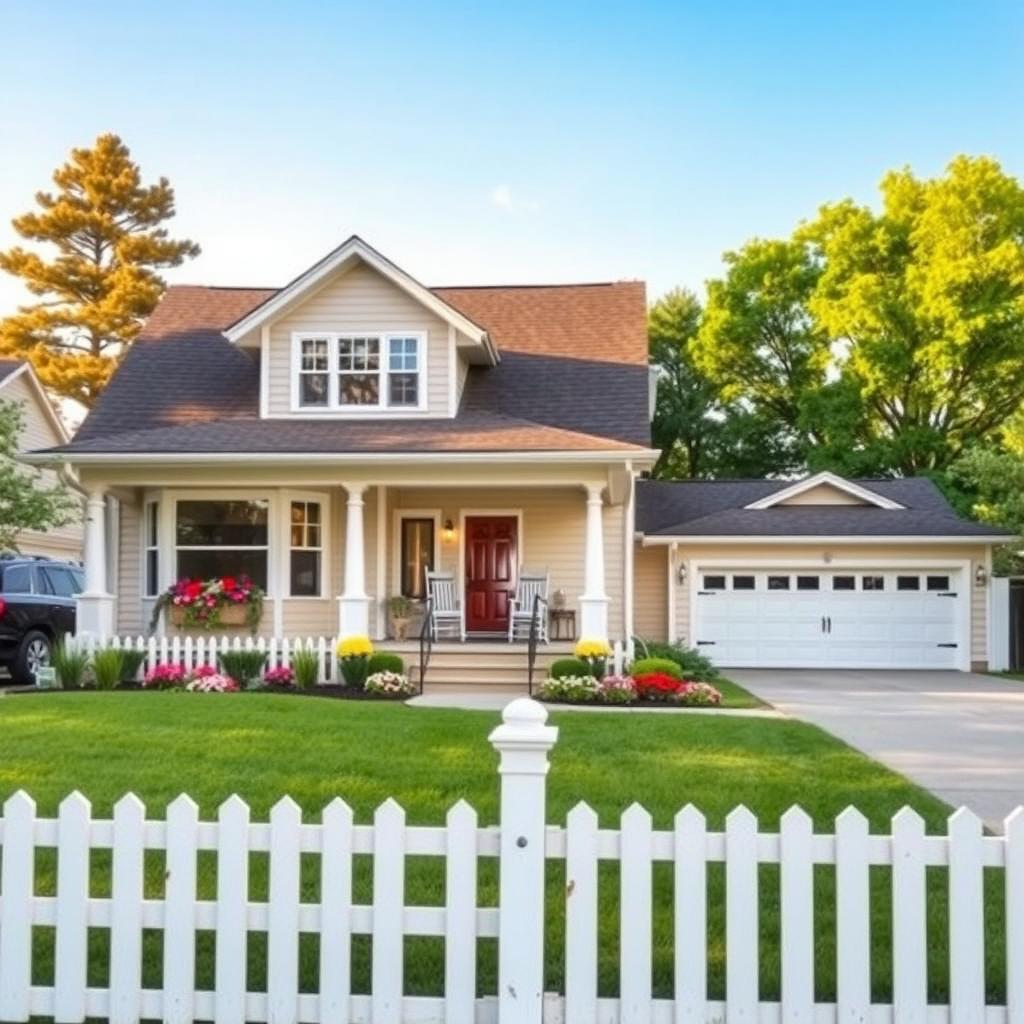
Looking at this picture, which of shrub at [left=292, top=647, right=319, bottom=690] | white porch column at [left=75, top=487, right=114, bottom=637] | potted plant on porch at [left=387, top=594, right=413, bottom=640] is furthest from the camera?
potted plant on porch at [left=387, top=594, right=413, bottom=640]

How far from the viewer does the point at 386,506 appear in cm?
1642

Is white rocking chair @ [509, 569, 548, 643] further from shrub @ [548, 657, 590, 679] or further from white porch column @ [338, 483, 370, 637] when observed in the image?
white porch column @ [338, 483, 370, 637]

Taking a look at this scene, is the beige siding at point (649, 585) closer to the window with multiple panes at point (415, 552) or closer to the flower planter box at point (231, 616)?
the window with multiple panes at point (415, 552)

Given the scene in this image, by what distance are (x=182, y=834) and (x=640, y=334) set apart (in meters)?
16.2

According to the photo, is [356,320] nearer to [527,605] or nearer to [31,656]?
[527,605]

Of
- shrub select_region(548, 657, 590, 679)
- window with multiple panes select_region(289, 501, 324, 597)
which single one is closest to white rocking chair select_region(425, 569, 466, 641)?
window with multiple panes select_region(289, 501, 324, 597)

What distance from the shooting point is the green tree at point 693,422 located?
3441cm

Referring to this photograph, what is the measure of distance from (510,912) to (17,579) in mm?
13781

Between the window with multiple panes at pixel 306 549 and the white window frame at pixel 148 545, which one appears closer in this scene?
the window with multiple panes at pixel 306 549

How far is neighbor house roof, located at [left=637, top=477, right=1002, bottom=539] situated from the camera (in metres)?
19.1

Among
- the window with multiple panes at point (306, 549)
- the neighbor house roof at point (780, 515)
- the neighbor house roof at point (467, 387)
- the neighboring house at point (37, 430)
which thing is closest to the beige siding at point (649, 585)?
the neighbor house roof at point (780, 515)

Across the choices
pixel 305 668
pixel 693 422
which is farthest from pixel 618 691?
pixel 693 422

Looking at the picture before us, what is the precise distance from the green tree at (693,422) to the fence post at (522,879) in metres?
31.6

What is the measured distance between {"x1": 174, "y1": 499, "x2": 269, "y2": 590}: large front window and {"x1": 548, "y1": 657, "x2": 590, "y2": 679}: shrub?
4.79 meters
